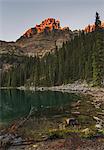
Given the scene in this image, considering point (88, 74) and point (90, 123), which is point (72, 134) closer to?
point (90, 123)

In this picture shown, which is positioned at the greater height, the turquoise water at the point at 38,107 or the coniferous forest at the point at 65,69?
the coniferous forest at the point at 65,69

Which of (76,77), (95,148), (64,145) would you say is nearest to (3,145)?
(64,145)

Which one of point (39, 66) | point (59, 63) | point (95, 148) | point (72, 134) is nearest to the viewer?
point (95, 148)

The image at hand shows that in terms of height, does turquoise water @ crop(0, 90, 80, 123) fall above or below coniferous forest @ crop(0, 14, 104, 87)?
below

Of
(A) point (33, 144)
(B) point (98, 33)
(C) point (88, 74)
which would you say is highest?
(B) point (98, 33)

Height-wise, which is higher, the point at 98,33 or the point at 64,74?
the point at 98,33

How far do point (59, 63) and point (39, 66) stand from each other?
24.9 m

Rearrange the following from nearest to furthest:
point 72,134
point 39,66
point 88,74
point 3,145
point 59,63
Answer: point 3,145, point 72,134, point 88,74, point 59,63, point 39,66

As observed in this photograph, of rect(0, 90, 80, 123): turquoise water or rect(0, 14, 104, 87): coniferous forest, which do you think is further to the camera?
rect(0, 14, 104, 87): coniferous forest

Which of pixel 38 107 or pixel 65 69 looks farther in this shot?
pixel 65 69

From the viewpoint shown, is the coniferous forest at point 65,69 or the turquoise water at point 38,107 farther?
the coniferous forest at point 65,69

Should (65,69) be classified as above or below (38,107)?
above

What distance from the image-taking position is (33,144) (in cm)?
1983

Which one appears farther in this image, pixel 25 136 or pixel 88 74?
pixel 88 74
